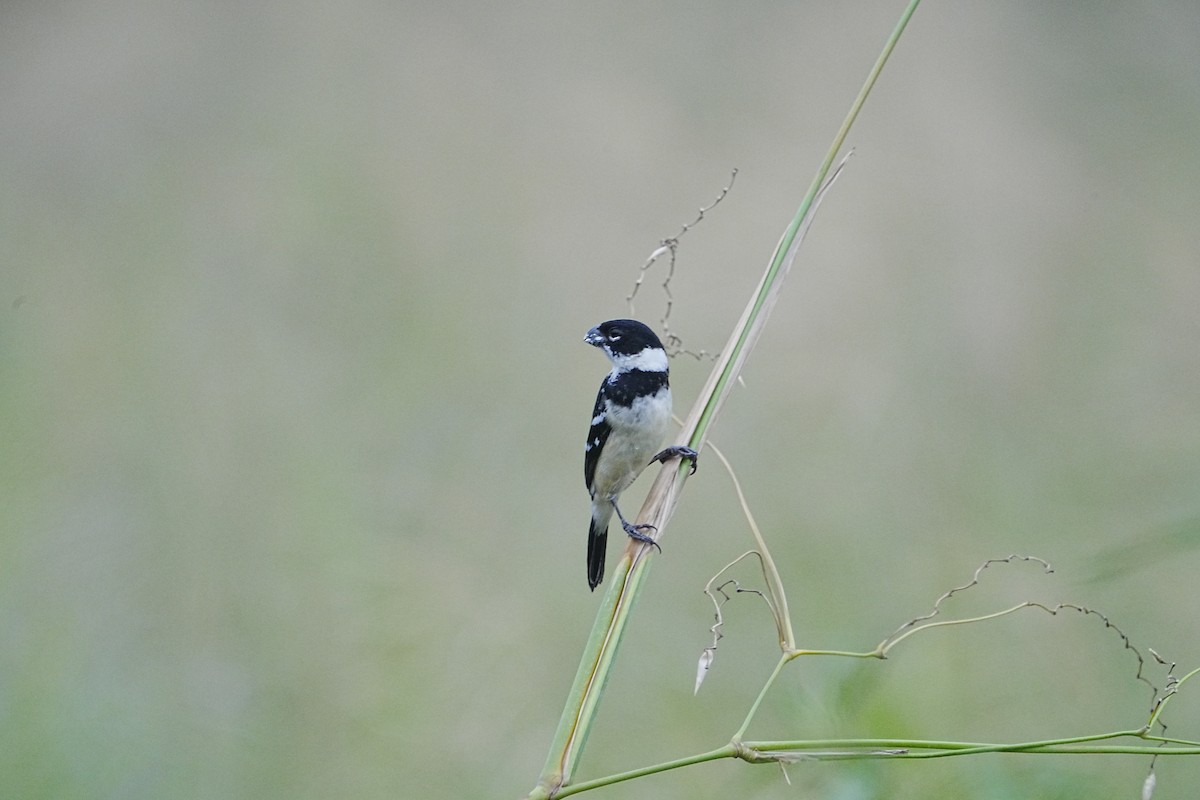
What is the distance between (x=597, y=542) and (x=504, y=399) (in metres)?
0.44

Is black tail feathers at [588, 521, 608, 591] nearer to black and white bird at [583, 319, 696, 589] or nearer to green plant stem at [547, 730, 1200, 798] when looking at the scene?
black and white bird at [583, 319, 696, 589]

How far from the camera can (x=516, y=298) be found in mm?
2205

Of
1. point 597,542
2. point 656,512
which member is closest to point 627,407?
point 597,542

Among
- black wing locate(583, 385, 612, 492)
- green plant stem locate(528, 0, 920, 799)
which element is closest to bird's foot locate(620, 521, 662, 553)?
green plant stem locate(528, 0, 920, 799)

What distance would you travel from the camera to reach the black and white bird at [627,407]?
150 centimetres

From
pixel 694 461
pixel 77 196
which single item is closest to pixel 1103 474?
pixel 694 461

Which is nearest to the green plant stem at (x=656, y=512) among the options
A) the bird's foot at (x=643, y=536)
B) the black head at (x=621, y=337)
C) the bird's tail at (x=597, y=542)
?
the bird's foot at (x=643, y=536)

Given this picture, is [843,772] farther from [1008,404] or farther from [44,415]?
[44,415]

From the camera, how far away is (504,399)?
6.82 feet

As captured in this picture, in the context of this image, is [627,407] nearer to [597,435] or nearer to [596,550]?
[597,435]

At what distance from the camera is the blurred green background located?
1.55m

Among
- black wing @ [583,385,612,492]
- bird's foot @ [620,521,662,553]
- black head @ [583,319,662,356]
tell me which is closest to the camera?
bird's foot @ [620,521,662,553]

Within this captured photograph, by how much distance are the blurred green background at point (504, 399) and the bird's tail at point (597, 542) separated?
0.13 meters

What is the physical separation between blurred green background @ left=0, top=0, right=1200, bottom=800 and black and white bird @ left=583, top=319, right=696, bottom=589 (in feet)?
1.22
